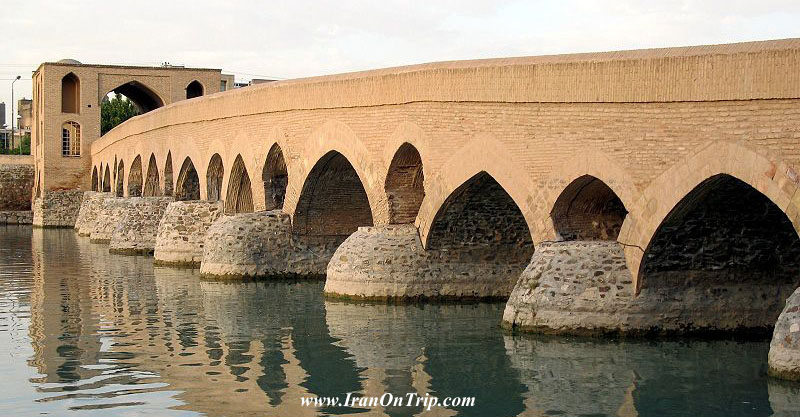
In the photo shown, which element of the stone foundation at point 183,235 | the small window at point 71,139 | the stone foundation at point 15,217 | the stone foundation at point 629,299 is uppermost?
the small window at point 71,139

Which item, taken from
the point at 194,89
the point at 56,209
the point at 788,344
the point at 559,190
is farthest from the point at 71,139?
the point at 788,344

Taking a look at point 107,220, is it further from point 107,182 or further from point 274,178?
point 274,178

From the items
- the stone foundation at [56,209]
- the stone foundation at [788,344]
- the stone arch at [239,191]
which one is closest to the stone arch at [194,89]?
the stone foundation at [56,209]

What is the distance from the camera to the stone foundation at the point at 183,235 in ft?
77.7

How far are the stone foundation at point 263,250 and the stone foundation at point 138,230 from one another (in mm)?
6680

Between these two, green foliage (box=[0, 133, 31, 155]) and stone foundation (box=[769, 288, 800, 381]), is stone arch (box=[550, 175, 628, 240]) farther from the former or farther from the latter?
green foliage (box=[0, 133, 31, 155])

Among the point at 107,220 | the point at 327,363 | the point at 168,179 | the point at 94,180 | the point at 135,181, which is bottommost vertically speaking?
the point at 327,363

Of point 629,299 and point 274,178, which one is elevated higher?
point 274,178

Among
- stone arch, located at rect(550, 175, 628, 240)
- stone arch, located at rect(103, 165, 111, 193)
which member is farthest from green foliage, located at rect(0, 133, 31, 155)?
stone arch, located at rect(550, 175, 628, 240)

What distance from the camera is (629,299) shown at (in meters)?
13.3

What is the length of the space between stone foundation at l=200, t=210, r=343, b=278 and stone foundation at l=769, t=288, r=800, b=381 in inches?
417

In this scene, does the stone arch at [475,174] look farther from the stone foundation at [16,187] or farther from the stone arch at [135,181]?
the stone foundation at [16,187]

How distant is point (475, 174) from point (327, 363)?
418cm

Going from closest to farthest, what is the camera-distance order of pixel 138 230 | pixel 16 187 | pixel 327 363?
1. pixel 327 363
2. pixel 138 230
3. pixel 16 187
